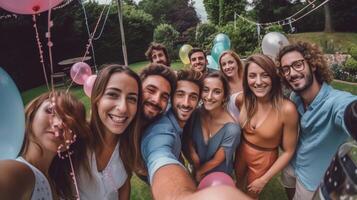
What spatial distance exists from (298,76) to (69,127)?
1539mm

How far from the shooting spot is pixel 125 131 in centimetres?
188

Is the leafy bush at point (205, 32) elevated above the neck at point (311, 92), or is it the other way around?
the leafy bush at point (205, 32)

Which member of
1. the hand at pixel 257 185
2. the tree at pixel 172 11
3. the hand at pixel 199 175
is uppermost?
the tree at pixel 172 11

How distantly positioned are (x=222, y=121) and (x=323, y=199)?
177 cm

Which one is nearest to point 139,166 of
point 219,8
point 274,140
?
point 274,140

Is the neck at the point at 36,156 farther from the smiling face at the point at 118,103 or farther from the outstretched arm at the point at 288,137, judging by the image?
the outstretched arm at the point at 288,137

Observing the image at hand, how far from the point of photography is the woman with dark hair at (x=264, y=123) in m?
2.28

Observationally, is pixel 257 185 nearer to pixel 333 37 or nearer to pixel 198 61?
pixel 198 61

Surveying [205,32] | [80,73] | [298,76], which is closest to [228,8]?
[205,32]

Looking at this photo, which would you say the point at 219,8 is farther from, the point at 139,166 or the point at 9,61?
the point at 139,166

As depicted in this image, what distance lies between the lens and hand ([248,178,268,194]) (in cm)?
247

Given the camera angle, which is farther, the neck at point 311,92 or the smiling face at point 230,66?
the smiling face at point 230,66

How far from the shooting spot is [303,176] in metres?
2.32

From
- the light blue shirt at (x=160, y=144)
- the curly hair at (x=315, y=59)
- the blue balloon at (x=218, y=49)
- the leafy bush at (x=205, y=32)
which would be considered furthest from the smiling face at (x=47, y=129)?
the leafy bush at (x=205, y=32)
